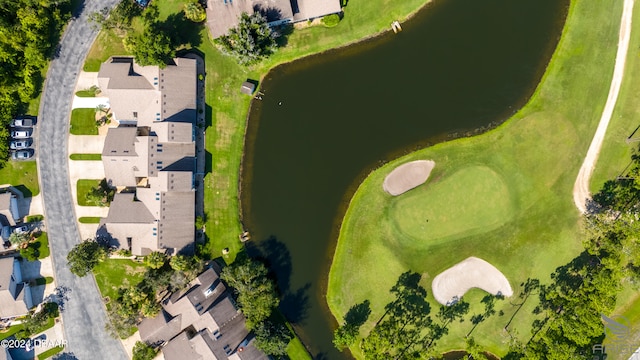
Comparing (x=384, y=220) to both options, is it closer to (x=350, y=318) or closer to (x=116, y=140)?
(x=350, y=318)

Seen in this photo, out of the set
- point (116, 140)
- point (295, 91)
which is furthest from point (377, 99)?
point (116, 140)

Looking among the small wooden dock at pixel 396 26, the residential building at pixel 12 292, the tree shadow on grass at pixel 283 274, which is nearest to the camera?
the residential building at pixel 12 292

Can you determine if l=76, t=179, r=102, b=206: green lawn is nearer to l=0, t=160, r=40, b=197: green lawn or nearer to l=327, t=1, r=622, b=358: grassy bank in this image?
l=0, t=160, r=40, b=197: green lawn

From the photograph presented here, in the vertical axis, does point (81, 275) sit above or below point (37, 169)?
below

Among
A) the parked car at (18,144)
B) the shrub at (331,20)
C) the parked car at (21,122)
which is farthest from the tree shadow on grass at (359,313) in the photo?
the parked car at (21,122)

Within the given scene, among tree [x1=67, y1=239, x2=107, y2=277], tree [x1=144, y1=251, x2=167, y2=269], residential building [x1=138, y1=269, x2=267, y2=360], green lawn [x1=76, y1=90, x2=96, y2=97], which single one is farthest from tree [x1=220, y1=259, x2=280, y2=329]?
green lawn [x1=76, y1=90, x2=96, y2=97]

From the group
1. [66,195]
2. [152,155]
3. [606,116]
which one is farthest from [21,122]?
[606,116]

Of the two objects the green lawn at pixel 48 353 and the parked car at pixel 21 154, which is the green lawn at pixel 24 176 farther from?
the green lawn at pixel 48 353
